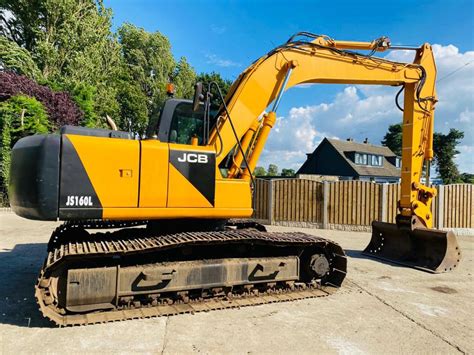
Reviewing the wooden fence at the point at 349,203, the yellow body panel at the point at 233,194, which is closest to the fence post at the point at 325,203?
the wooden fence at the point at 349,203

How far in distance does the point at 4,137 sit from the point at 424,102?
1707 cm

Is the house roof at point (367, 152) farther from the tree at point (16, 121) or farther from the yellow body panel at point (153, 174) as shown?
the yellow body panel at point (153, 174)

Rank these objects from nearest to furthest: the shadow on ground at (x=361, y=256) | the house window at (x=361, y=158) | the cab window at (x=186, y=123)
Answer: the cab window at (x=186, y=123) → the shadow on ground at (x=361, y=256) → the house window at (x=361, y=158)

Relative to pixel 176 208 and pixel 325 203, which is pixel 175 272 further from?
pixel 325 203

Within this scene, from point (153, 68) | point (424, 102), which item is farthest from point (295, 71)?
point (153, 68)

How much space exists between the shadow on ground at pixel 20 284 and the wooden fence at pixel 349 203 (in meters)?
8.30

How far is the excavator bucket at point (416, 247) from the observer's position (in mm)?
6781

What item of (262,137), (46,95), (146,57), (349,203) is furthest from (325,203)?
(146,57)

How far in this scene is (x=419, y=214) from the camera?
7.30 metres

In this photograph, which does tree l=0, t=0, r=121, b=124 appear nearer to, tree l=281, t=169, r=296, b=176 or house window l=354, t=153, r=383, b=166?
house window l=354, t=153, r=383, b=166

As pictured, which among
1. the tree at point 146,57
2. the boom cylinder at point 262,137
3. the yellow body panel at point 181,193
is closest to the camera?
the yellow body panel at point 181,193

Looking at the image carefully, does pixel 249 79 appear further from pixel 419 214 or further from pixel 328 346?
pixel 419 214

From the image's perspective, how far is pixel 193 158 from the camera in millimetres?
4598

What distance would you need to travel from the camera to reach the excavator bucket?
6781 millimetres
